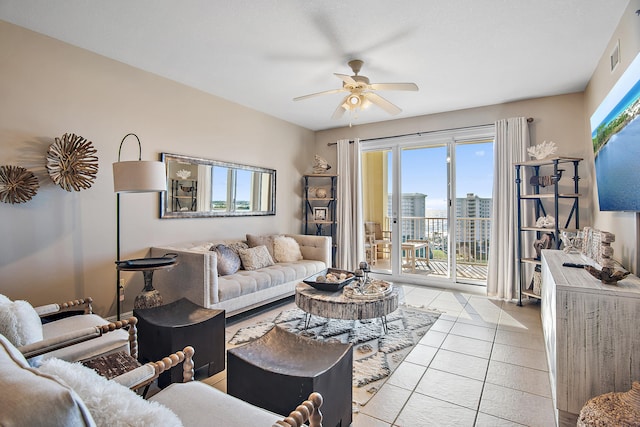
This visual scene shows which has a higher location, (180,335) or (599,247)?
(599,247)

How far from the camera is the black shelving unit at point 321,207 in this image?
17.8 feet

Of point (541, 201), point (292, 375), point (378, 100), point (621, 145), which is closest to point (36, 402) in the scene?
point (292, 375)

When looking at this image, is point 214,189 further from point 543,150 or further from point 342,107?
point 543,150

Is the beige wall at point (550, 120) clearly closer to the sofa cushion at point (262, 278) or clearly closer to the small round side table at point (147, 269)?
the sofa cushion at point (262, 278)

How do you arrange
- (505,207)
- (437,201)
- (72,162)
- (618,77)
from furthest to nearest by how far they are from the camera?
(437,201), (505,207), (72,162), (618,77)

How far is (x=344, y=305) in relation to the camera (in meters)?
2.59

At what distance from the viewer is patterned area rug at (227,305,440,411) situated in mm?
2250

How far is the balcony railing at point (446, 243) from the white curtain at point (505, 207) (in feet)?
2.39

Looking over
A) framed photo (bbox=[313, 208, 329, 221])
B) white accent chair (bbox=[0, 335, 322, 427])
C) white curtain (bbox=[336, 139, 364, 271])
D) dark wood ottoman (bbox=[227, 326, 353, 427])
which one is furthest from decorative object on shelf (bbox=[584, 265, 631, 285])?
framed photo (bbox=[313, 208, 329, 221])

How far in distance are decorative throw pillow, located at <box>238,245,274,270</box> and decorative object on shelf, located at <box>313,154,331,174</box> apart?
1886 millimetres

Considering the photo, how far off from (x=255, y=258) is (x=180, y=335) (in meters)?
1.83

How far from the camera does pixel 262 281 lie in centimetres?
349

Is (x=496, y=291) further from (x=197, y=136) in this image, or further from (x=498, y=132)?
(x=197, y=136)

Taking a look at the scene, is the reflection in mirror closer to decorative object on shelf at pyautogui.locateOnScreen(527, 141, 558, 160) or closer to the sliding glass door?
the sliding glass door
